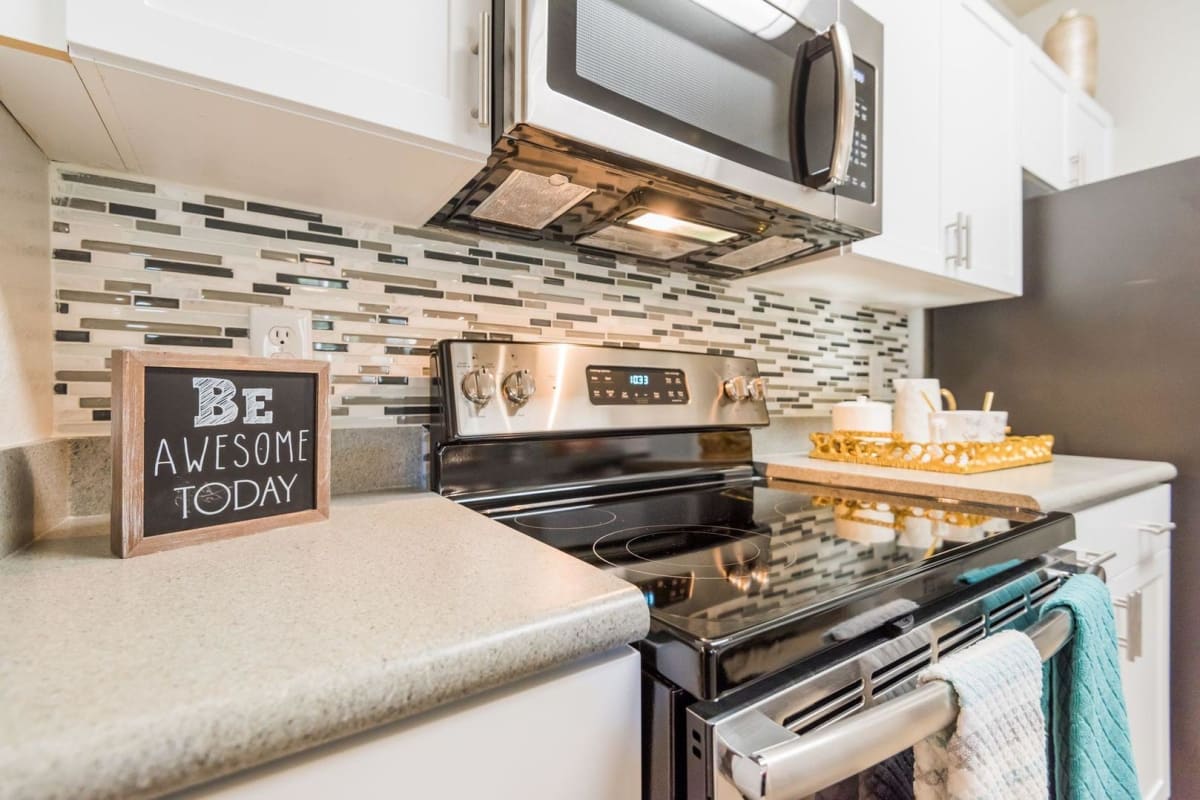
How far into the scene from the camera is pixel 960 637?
2.06 feet

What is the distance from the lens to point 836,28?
0.91 m

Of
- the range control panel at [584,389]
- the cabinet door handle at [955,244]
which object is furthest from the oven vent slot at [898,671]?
the cabinet door handle at [955,244]

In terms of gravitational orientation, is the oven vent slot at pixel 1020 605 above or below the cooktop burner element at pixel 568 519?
below

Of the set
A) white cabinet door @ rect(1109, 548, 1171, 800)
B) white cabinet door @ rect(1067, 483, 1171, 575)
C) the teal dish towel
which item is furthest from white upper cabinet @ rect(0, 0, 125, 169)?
white cabinet door @ rect(1109, 548, 1171, 800)

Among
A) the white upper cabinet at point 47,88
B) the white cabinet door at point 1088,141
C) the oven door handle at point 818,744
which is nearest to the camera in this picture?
the oven door handle at point 818,744

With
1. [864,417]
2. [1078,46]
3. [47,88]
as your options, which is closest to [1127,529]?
[864,417]

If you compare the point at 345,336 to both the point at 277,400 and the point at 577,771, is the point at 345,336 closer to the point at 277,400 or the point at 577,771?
the point at 277,400

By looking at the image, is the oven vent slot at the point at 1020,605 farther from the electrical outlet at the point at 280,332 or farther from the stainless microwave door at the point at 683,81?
the electrical outlet at the point at 280,332

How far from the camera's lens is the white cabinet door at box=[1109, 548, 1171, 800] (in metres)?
1.14

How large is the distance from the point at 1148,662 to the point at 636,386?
4.28 feet

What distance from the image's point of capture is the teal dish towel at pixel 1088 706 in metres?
0.67

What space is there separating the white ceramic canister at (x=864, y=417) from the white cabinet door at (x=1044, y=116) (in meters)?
0.97

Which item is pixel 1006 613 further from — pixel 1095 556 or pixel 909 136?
pixel 909 136

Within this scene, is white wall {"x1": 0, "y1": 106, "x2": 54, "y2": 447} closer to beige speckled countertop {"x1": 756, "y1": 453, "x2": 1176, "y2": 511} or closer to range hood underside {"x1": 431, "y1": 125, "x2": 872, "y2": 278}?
range hood underside {"x1": 431, "y1": 125, "x2": 872, "y2": 278}
